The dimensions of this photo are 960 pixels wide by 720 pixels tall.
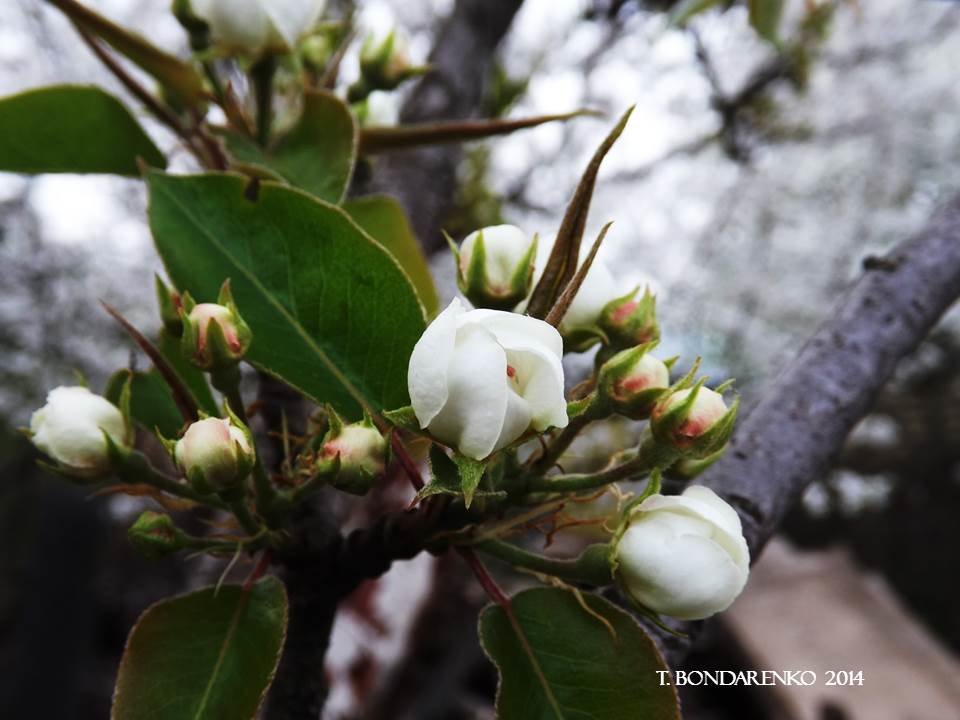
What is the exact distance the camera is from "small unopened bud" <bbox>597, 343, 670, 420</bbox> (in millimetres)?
298

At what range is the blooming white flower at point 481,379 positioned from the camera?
0.81 feet

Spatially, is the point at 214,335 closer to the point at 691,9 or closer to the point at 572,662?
the point at 572,662

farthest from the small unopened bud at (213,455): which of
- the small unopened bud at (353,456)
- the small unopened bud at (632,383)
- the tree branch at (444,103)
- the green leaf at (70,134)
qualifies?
the tree branch at (444,103)

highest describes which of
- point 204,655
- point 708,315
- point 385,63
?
point 385,63

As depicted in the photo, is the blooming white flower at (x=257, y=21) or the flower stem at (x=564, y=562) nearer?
the flower stem at (x=564, y=562)

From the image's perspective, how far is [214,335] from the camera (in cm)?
31

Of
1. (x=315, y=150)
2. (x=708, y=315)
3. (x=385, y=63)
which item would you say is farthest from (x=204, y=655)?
(x=708, y=315)

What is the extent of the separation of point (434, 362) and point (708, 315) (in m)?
3.64

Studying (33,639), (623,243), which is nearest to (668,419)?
(33,639)

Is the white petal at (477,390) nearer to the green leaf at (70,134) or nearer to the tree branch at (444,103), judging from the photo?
the green leaf at (70,134)

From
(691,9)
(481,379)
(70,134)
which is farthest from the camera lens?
(691,9)

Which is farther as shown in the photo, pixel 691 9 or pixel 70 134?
pixel 691 9

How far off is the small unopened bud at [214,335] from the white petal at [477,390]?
11 cm

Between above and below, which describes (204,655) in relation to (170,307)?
below
